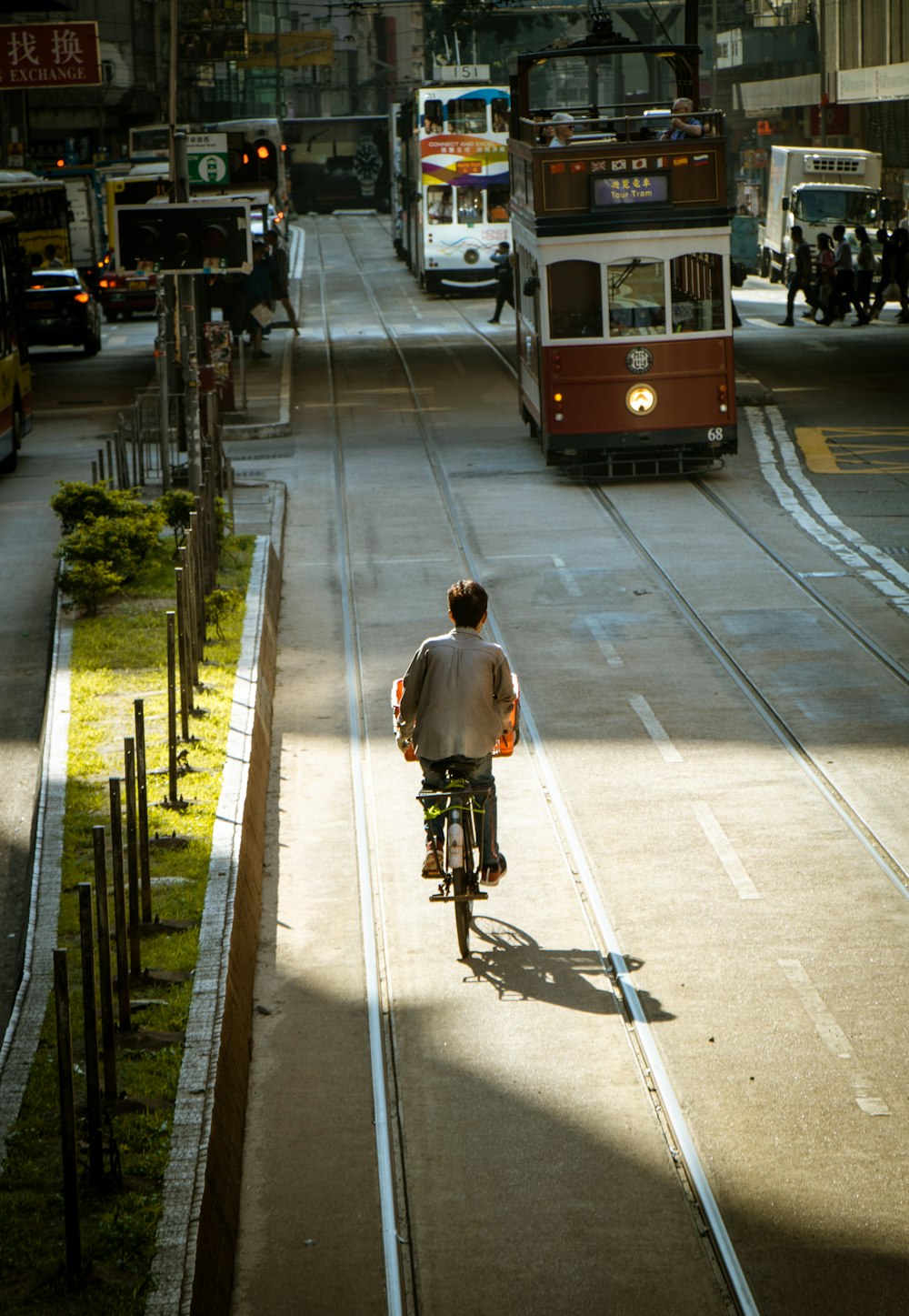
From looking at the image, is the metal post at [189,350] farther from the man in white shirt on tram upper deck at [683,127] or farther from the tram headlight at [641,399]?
the man in white shirt on tram upper deck at [683,127]

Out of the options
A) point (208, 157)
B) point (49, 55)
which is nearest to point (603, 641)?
point (208, 157)

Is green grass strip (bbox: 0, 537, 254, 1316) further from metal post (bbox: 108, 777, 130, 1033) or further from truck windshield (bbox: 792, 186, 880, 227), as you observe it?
truck windshield (bbox: 792, 186, 880, 227)

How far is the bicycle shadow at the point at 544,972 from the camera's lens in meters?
7.93

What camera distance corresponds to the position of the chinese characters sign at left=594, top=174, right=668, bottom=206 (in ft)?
66.9

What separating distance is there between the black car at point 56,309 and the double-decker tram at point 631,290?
17607mm

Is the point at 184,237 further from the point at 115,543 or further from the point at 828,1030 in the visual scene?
the point at 828,1030

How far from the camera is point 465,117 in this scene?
4612cm

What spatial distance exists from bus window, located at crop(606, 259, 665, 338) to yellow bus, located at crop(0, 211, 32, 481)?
8.23 metres

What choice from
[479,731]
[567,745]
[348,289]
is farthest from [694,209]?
[348,289]

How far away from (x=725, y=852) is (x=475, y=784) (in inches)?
73.2

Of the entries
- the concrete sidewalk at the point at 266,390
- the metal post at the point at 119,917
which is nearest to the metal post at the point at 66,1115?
the metal post at the point at 119,917

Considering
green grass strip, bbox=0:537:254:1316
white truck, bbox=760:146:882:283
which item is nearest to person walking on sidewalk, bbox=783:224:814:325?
white truck, bbox=760:146:882:283

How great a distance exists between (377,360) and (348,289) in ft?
58.3

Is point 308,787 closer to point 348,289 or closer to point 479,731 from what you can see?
point 479,731
